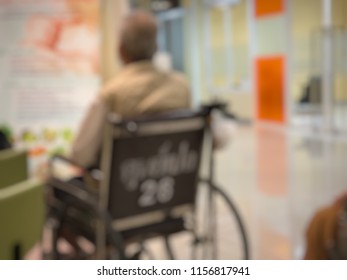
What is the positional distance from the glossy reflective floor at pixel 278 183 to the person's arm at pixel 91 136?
502 millimetres

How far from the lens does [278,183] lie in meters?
4.83

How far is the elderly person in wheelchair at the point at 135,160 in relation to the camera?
1847 millimetres

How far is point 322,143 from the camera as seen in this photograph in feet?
23.2

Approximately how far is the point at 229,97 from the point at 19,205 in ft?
30.4

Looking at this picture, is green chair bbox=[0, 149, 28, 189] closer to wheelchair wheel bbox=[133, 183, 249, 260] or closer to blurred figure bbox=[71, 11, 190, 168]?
blurred figure bbox=[71, 11, 190, 168]

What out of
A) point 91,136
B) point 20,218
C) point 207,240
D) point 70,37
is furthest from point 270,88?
point 20,218

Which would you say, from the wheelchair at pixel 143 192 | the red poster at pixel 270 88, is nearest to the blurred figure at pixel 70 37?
the wheelchair at pixel 143 192

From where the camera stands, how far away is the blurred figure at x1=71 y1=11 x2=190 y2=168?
6.53 feet

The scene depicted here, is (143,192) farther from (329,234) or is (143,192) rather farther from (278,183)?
(278,183)

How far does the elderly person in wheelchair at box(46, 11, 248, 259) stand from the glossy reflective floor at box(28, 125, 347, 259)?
203mm

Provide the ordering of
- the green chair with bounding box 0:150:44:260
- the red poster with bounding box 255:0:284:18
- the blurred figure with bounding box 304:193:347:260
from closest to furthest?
1. the green chair with bounding box 0:150:44:260
2. the blurred figure with bounding box 304:193:347:260
3. the red poster with bounding box 255:0:284:18

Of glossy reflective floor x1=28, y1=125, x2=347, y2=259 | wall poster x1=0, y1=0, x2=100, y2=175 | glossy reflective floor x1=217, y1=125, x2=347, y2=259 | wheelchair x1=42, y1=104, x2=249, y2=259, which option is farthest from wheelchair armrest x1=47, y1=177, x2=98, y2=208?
wall poster x1=0, y1=0, x2=100, y2=175

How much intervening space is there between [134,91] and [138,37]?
236mm

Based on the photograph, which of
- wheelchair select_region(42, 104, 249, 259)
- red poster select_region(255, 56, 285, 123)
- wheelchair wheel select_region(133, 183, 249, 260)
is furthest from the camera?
red poster select_region(255, 56, 285, 123)
